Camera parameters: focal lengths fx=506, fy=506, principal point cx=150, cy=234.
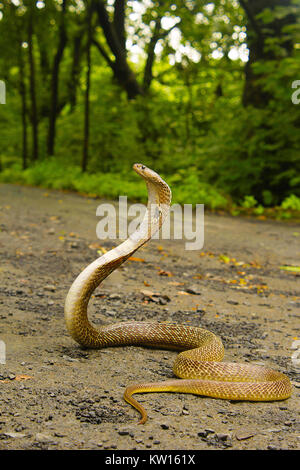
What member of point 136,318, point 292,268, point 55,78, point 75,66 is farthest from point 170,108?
point 136,318

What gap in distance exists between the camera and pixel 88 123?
15508mm

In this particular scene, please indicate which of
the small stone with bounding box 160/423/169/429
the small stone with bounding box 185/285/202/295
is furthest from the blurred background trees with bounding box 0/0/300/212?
the small stone with bounding box 160/423/169/429

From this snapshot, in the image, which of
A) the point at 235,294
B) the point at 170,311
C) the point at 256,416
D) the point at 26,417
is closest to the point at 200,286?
the point at 235,294

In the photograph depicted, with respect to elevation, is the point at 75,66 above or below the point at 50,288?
above

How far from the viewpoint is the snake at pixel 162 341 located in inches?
121

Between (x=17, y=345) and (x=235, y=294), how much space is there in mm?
2883

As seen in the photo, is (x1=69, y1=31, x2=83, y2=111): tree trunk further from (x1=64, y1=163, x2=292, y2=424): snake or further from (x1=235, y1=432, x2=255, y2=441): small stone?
(x1=235, y1=432, x2=255, y2=441): small stone

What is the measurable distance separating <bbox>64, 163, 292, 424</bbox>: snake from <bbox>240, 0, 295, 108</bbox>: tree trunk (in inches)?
393

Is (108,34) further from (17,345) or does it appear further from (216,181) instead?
(17,345)

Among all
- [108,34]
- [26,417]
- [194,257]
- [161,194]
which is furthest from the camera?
[108,34]

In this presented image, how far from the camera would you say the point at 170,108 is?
16.8 m

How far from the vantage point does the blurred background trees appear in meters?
12.0

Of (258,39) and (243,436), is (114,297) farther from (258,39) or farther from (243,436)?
(258,39)

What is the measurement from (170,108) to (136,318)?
1316 centimetres
